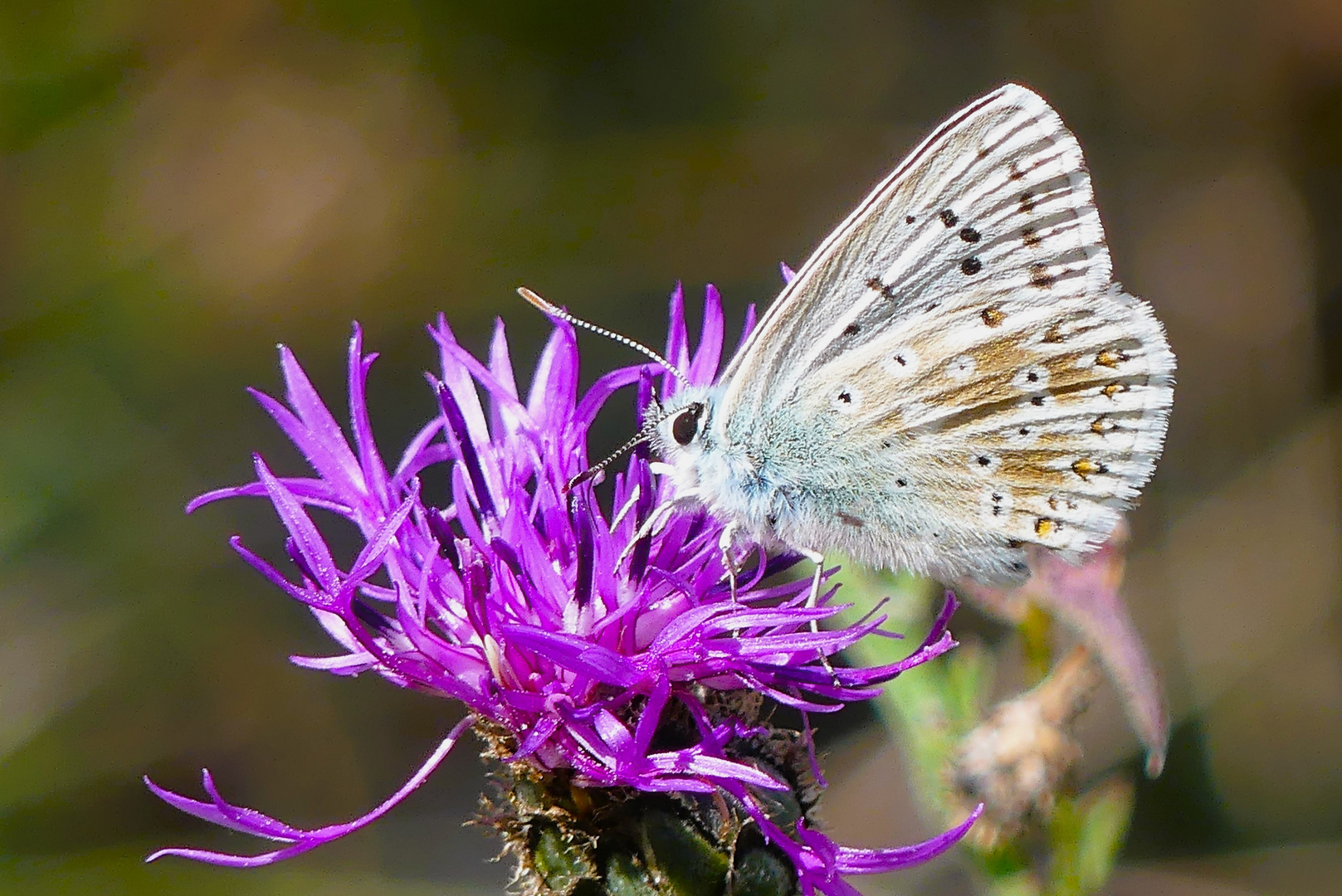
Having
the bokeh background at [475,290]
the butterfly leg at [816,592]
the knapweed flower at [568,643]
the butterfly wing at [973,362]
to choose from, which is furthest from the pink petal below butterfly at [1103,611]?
the bokeh background at [475,290]

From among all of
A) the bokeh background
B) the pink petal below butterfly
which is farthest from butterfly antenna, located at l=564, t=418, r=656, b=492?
the bokeh background

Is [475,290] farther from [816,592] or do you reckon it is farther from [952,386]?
[816,592]

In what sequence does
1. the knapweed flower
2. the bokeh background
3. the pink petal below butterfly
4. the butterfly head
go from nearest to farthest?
the knapweed flower
the butterfly head
the pink petal below butterfly
the bokeh background

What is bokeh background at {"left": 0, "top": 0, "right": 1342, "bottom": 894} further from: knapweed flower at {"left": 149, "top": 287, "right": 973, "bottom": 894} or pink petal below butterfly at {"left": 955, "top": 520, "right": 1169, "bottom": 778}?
knapweed flower at {"left": 149, "top": 287, "right": 973, "bottom": 894}

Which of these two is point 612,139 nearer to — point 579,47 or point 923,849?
point 579,47

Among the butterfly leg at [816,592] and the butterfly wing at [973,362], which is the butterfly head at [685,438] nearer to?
the butterfly wing at [973,362]
